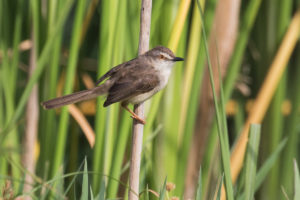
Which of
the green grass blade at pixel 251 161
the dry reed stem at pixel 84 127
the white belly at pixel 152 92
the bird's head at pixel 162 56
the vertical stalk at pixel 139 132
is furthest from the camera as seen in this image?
the dry reed stem at pixel 84 127

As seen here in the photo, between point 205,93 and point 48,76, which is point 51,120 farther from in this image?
point 205,93

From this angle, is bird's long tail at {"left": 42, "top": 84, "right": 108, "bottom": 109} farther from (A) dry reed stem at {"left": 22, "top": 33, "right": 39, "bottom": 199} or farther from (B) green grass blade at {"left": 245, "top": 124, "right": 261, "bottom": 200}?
(A) dry reed stem at {"left": 22, "top": 33, "right": 39, "bottom": 199}

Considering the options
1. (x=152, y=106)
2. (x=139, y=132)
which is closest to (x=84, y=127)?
(x=152, y=106)

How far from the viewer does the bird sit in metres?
1.73

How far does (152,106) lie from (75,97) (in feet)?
1.08

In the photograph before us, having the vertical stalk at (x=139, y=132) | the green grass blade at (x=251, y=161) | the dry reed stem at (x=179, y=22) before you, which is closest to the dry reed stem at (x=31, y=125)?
the dry reed stem at (x=179, y=22)

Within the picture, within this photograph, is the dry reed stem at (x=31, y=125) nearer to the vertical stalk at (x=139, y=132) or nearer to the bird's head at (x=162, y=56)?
the bird's head at (x=162, y=56)

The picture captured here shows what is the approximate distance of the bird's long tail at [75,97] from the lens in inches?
Answer: 62.3

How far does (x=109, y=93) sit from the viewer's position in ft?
5.82

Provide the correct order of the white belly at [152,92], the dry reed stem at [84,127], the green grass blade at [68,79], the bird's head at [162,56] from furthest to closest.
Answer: the dry reed stem at [84,127]
the green grass blade at [68,79]
the bird's head at [162,56]
the white belly at [152,92]

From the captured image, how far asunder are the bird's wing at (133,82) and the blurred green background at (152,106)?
11 centimetres

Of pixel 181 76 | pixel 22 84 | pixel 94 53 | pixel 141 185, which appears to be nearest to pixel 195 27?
pixel 181 76

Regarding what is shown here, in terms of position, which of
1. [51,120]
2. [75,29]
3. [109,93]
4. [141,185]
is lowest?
[141,185]

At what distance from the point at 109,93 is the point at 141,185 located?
39 centimetres
